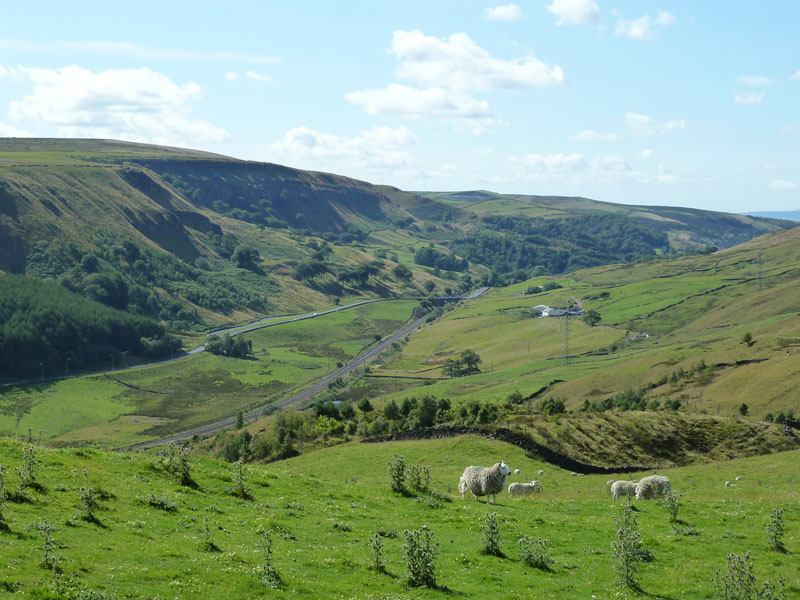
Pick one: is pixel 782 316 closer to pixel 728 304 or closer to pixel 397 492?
pixel 728 304

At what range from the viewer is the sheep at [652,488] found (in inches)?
1353

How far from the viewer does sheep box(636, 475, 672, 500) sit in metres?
34.4

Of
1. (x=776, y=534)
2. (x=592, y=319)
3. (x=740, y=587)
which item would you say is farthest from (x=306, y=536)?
(x=592, y=319)

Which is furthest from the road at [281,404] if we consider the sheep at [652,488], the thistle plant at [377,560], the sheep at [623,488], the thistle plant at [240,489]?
the thistle plant at [377,560]

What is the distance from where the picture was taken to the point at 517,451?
51156 mm

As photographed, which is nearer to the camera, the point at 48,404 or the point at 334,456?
the point at 334,456

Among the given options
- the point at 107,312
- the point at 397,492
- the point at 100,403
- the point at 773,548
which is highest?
the point at 773,548

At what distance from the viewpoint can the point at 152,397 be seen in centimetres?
15238

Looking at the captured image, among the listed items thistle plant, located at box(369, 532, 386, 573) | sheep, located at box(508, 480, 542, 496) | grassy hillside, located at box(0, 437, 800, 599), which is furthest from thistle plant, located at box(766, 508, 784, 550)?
sheep, located at box(508, 480, 542, 496)

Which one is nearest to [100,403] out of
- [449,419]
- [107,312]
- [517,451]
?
[107,312]

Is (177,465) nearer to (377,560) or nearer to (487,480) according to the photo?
(377,560)

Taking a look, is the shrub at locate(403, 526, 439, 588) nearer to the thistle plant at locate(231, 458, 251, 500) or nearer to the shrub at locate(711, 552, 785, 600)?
the shrub at locate(711, 552, 785, 600)

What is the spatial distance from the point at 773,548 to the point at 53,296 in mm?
198513

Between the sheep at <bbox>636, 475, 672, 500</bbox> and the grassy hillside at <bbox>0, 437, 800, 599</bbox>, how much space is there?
1.47 metres
